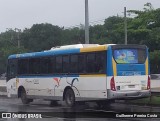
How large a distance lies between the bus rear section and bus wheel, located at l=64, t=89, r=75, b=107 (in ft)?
9.86

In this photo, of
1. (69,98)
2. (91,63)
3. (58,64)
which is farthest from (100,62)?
(58,64)

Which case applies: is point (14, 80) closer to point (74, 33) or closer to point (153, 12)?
point (153, 12)

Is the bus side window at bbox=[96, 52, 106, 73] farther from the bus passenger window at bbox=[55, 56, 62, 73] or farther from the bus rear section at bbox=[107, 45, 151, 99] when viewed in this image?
the bus passenger window at bbox=[55, 56, 62, 73]

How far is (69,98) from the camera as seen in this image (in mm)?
22297

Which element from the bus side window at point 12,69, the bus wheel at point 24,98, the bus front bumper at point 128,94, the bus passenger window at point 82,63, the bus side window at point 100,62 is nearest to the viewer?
the bus front bumper at point 128,94

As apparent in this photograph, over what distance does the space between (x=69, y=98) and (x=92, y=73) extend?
102 inches

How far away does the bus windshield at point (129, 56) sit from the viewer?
19814 millimetres

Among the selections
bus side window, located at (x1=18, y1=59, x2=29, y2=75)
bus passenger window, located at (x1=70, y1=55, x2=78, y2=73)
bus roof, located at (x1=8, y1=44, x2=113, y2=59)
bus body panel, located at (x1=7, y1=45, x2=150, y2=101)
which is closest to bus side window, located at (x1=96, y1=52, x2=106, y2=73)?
bus body panel, located at (x1=7, y1=45, x2=150, y2=101)

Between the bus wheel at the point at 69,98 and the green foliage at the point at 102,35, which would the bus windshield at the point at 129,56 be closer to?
the bus wheel at the point at 69,98

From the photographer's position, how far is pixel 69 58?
22.1 metres

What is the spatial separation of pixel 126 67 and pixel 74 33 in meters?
79.5

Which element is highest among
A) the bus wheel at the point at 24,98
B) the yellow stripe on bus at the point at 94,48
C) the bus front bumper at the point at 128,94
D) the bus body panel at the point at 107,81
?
the yellow stripe on bus at the point at 94,48

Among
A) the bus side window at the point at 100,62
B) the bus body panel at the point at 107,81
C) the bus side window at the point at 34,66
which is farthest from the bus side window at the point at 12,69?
the bus side window at the point at 100,62

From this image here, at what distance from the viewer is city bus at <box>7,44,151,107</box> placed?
19.6m
